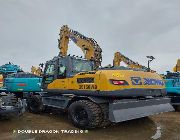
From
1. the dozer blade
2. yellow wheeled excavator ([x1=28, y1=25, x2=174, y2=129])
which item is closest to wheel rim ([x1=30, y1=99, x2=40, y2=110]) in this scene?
yellow wheeled excavator ([x1=28, y1=25, x2=174, y2=129])

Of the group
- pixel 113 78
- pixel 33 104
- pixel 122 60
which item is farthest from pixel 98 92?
pixel 122 60

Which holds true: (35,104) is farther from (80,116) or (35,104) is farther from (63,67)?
(80,116)

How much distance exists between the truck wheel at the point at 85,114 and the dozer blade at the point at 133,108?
0.54 metres

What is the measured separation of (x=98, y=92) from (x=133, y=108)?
1.21m

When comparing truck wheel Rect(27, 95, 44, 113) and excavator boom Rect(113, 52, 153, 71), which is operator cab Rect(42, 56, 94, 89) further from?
excavator boom Rect(113, 52, 153, 71)

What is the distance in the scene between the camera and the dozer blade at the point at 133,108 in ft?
27.3

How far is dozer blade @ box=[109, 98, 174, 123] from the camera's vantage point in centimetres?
832

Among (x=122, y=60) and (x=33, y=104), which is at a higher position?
(x=122, y=60)

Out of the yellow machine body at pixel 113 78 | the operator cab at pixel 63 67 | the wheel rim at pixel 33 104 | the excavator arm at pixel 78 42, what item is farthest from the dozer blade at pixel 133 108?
the excavator arm at pixel 78 42

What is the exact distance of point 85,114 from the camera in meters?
9.07

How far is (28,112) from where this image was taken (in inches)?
488

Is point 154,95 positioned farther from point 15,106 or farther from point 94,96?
point 15,106

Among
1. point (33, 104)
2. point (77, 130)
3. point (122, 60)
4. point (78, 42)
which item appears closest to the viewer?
point (77, 130)

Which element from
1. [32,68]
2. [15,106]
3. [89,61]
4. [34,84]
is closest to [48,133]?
[15,106]
